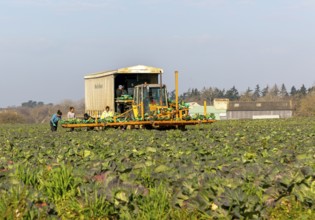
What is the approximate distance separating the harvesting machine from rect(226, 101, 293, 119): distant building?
104194 millimetres

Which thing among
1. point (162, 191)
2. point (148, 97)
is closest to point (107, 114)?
point (148, 97)

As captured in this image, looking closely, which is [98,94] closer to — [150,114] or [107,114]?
[107,114]

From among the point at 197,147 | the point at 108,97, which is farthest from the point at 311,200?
the point at 108,97

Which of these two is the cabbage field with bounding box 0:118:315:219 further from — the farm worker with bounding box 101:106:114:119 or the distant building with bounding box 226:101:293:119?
the distant building with bounding box 226:101:293:119

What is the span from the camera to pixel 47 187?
830 cm

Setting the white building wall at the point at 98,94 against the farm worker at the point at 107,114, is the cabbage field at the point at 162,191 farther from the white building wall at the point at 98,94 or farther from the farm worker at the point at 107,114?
the white building wall at the point at 98,94

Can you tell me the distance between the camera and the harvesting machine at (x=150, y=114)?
25.8m

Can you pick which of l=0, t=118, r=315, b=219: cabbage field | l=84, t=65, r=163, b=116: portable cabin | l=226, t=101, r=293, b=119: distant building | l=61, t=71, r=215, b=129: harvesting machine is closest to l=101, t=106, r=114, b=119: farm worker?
l=61, t=71, r=215, b=129: harvesting machine

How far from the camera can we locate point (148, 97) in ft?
91.0

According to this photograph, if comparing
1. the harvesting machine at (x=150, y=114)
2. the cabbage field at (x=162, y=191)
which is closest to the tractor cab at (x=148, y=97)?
the harvesting machine at (x=150, y=114)

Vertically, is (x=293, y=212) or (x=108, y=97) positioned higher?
(x=108, y=97)

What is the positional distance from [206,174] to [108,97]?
23.1 metres

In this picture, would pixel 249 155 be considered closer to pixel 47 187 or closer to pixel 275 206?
pixel 275 206

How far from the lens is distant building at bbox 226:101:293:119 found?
131375 millimetres
